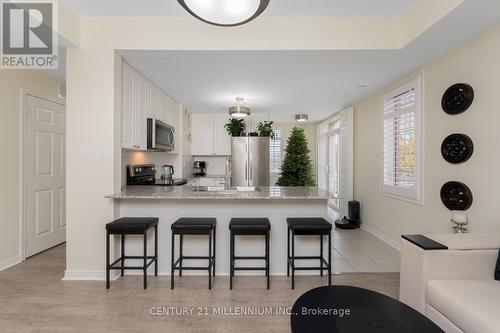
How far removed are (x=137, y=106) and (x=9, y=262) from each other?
2.40 metres

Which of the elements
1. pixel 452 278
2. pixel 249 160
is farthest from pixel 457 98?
pixel 249 160

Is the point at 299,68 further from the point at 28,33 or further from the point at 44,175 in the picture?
the point at 44,175

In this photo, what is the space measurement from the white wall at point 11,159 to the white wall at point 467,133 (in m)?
4.97

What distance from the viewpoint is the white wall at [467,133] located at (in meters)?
2.30

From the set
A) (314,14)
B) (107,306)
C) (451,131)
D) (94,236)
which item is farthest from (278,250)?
(314,14)

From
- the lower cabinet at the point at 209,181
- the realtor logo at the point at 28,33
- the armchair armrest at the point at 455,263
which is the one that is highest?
the realtor logo at the point at 28,33

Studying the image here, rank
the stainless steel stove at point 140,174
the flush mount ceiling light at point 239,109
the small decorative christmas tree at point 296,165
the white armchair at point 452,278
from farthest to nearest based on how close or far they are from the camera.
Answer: the small decorative christmas tree at point 296,165 → the flush mount ceiling light at point 239,109 → the stainless steel stove at point 140,174 → the white armchair at point 452,278

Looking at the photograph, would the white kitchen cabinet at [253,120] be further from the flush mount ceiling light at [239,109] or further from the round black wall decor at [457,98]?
the round black wall decor at [457,98]

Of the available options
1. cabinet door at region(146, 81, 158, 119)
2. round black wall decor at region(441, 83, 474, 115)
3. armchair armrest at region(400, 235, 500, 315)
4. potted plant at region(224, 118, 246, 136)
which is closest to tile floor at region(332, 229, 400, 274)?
armchair armrest at region(400, 235, 500, 315)

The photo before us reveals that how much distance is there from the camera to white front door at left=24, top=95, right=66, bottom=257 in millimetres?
3371

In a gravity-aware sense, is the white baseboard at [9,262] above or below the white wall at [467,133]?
below

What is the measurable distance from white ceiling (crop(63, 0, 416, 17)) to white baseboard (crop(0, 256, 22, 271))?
2.96 m

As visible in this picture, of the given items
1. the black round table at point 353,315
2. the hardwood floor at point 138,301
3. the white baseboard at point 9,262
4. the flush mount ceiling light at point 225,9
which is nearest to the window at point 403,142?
the hardwood floor at point 138,301

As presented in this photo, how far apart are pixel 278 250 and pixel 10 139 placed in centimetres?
346
